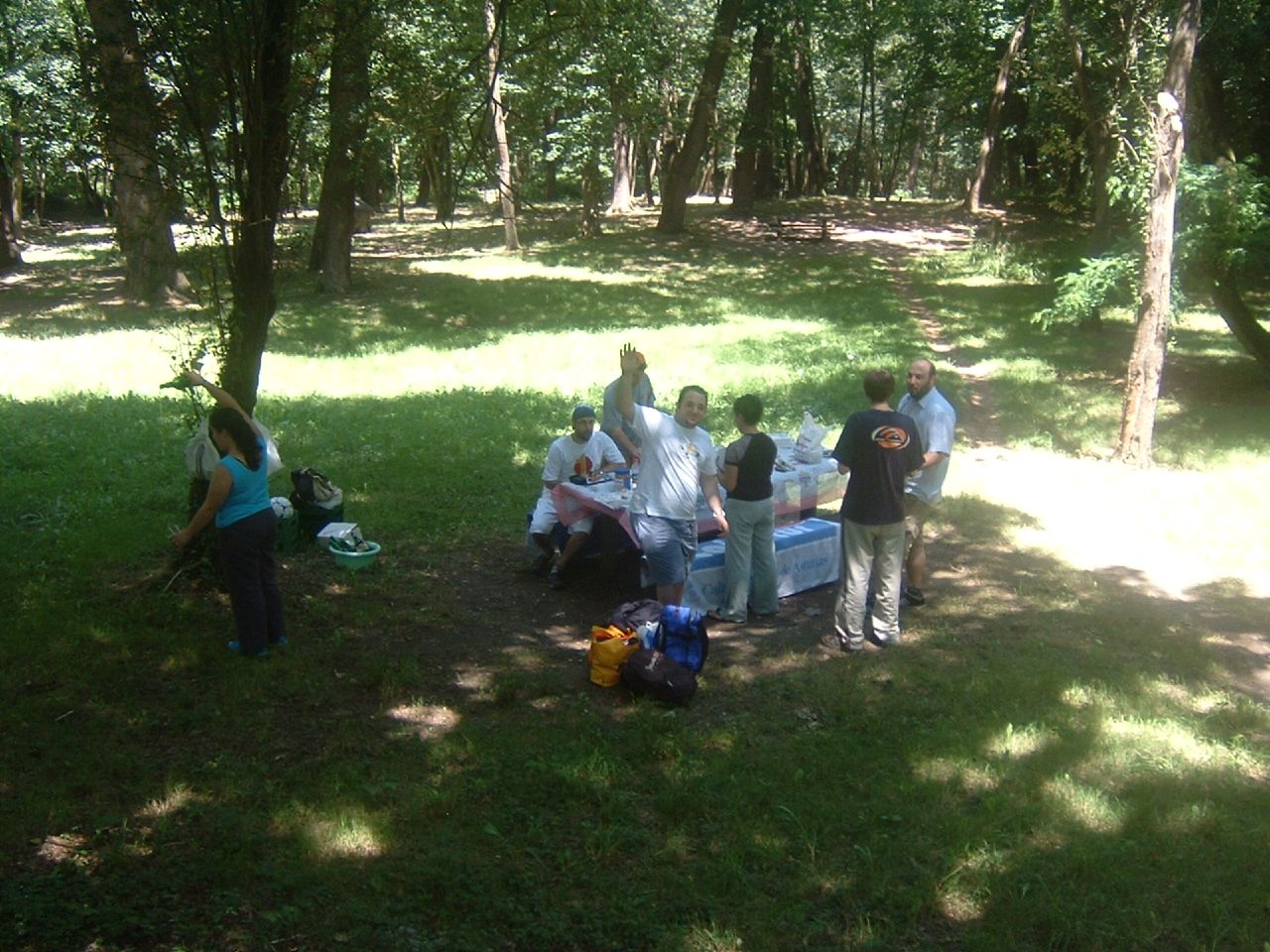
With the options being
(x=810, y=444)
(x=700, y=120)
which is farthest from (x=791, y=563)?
(x=700, y=120)

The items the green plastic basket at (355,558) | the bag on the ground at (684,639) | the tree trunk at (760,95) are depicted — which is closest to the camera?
the bag on the ground at (684,639)

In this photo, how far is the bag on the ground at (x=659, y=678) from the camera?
259 inches

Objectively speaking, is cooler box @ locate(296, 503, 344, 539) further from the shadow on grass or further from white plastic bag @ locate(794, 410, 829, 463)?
white plastic bag @ locate(794, 410, 829, 463)

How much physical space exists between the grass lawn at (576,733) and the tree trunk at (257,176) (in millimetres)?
492

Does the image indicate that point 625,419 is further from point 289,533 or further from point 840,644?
point 289,533

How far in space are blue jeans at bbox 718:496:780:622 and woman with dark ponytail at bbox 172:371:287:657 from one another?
296 cm

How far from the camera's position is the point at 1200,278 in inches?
612

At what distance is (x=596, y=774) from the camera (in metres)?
5.73

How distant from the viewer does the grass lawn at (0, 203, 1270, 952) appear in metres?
4.63

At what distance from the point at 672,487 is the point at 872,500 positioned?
1.23 m

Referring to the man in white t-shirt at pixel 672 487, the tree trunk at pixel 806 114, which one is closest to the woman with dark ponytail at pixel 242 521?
the man in white t-shirt at pixel 672 487

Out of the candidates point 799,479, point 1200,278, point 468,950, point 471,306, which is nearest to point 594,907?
point 468,950

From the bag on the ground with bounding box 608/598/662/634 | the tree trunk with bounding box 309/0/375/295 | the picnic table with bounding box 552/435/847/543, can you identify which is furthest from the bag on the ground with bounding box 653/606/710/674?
the tree trunk with bounding box 309/0/375/295

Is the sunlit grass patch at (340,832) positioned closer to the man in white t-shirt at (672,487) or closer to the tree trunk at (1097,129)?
the man in white t-shirt at (672,487)
